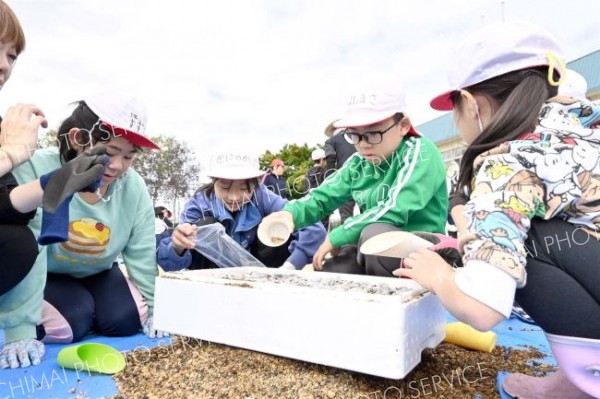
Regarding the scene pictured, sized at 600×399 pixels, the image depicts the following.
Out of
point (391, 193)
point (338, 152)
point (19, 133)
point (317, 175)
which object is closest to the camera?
point (19, 133)

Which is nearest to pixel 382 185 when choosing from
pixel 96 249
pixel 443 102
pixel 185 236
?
pixel 443 102

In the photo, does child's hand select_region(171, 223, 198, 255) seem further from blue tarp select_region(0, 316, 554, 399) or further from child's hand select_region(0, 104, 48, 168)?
child's hand select_region(0, 104, 48, 168)

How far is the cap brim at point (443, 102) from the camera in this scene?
1089 mm

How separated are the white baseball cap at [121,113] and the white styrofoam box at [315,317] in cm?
52

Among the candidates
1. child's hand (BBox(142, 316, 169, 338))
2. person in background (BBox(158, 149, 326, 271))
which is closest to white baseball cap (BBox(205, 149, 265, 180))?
person in background (BBox(158, 149, 326, 271))

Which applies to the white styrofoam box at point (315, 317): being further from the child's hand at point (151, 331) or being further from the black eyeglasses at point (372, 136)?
the black eyeglasses at point (372, 136)

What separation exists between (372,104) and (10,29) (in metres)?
1.16

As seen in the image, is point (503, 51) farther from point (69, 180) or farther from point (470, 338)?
point (69, 180)

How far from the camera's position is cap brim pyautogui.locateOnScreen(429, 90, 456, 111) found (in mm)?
1089

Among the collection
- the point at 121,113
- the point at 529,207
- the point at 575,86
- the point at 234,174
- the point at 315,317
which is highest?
the point at 575,86

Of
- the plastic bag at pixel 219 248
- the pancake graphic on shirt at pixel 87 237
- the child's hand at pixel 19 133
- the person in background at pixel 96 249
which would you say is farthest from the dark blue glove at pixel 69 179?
the plastic bag at pixel 219 248

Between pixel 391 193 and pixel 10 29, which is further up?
pixel 10 29

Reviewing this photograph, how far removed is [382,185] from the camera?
1.78m

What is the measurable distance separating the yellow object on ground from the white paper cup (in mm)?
705
